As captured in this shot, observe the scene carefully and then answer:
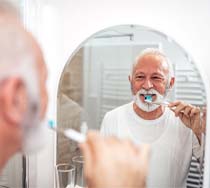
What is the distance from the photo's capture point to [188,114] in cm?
88

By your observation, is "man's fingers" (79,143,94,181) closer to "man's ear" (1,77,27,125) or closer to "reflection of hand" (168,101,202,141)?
"man's ear" (1,77,27,125)

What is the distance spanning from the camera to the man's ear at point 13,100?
555mm

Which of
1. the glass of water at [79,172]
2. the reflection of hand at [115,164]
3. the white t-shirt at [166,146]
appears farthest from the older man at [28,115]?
the glass of water at [79,172]

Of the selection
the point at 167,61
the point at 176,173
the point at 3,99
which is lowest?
the point at 176,173

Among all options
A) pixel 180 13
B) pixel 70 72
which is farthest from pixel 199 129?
pixel 70 72

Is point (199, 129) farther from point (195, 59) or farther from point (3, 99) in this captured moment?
point (3, 99)

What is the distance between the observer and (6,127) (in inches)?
22.6

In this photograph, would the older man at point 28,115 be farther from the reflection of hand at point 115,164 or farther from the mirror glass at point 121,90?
the mirror glass at point 121,90

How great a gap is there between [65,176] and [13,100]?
1.92ft

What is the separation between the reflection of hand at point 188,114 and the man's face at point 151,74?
0.06 metres

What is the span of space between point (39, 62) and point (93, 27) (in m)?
0.46

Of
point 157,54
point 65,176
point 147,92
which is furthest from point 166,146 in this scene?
point 65,176

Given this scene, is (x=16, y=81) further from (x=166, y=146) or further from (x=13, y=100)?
(x=166, y=146)

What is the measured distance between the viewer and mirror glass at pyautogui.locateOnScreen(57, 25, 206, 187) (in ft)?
2.88
